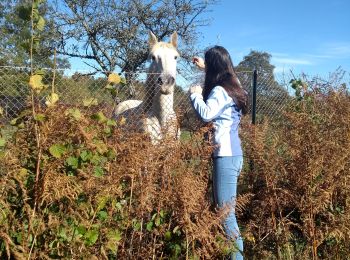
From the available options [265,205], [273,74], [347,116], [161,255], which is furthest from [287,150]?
[273,74]

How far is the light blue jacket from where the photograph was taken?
3.36m

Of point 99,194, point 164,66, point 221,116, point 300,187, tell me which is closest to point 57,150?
point 99,194

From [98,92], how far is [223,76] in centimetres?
134

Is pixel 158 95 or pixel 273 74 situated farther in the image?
pixel 273 74

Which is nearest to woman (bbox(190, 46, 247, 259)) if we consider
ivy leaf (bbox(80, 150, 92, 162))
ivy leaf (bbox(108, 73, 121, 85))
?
ivy leaf (bbox(108, 73, 121, 85))

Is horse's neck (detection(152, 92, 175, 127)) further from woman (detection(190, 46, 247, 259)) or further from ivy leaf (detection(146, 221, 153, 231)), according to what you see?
ivy leaf (detection(146, 221, 153, 231))

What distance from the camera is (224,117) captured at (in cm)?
350

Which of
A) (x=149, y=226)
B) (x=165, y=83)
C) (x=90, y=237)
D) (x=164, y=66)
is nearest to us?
(x=90, y=237)

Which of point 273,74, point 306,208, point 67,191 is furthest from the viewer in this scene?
point 273,74

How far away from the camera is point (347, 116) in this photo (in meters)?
4.44

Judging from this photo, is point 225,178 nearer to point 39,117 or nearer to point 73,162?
point 73,162

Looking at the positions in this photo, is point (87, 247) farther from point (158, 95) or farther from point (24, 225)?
point (158, 95)

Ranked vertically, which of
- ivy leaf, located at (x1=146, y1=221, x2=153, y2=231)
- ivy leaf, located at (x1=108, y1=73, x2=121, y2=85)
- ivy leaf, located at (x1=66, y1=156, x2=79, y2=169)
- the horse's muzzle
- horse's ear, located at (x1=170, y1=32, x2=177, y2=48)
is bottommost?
ivy leaf, located at (x1=146, y1=221, x2=153, y2=231)

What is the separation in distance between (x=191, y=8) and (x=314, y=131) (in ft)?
36.1
